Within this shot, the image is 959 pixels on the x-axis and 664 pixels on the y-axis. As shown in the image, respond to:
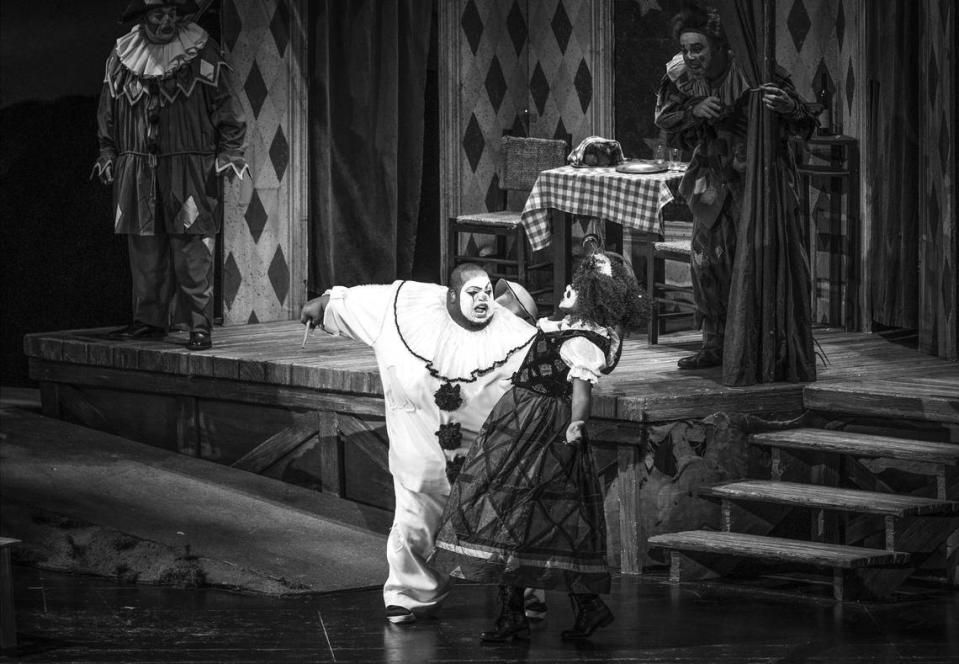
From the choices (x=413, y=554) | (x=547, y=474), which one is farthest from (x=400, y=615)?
(x=547, y=474)

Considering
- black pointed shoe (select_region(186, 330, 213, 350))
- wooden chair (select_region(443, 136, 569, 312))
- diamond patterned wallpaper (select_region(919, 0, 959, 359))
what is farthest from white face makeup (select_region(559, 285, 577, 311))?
wooden chair (select_region(443, 136, 569, 312))

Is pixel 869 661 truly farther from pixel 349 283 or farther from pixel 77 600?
pixel 349 283

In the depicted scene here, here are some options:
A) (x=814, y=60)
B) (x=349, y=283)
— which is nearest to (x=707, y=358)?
(x=814, y=60)

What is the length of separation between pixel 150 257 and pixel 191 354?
56cm

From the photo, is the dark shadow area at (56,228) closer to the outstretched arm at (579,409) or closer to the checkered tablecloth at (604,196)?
the checkered tablecloth at (604,196)

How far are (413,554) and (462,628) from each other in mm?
316

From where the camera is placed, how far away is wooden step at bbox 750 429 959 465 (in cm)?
689

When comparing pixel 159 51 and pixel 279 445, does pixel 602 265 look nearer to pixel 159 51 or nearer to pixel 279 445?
pixel 279 445

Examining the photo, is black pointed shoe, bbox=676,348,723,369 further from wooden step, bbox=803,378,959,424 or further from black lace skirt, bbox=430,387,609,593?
black lace skirt, bbox=430,387,609,593

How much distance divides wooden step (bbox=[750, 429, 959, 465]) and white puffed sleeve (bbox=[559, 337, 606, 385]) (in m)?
1.47

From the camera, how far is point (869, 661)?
5.91 m

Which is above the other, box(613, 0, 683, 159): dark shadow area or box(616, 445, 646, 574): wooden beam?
box(613, 0, 683, 159): dark shadow area

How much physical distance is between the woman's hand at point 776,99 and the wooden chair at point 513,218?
258 centimetres

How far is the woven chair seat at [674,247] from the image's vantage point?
8.36 meters
